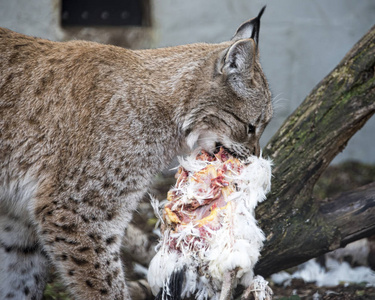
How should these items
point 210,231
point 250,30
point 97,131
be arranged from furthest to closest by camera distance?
point 250,30, point 97,131, point 210,231

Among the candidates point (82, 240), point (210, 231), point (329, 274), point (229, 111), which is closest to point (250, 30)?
point (229, 111)

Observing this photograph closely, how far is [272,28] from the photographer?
A: 6.63 m

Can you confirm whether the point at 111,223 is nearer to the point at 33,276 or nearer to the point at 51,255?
the point at 51,255

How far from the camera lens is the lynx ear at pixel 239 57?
11.8 ft

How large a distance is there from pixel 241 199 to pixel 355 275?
2.11 metres

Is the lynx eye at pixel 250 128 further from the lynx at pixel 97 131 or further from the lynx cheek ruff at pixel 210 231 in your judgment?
the lynx cheek ruff at pixel 210 231

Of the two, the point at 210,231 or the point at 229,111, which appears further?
the point at 229,111

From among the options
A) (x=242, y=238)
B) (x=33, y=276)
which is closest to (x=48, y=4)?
(x=33, y=276)

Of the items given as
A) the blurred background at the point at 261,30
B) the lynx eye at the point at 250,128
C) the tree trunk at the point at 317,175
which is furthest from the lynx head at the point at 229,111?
the blurred background at the point at 261,30

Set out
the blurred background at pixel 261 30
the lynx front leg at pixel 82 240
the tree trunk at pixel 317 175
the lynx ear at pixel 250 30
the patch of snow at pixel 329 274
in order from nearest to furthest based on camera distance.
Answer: the lynx front leg at pixel 82 240 < the lynx ear at pixel 250 30 < the tree trunk at pixel 317 175 < the patch of snow at pixel 329 274 < the blurred background at pixel 261 30

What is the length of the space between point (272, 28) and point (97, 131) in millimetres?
3658

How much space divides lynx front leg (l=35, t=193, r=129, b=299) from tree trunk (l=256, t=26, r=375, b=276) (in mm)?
1273

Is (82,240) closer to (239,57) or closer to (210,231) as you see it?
(210,231)

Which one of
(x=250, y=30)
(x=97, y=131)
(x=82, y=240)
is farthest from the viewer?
(x=250, y=30)
